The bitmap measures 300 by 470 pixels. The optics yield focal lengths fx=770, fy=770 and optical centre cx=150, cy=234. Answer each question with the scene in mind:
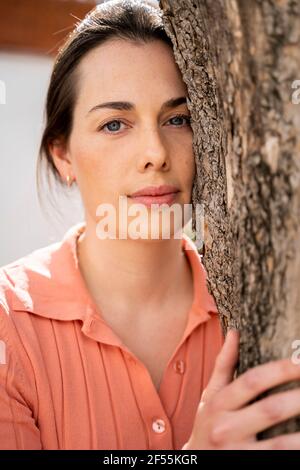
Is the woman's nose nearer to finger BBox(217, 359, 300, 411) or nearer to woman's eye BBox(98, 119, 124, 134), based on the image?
woman's eye BBox(98, 119, 124, 134)

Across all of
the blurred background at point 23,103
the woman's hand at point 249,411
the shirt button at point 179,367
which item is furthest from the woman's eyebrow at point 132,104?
the blurred background at point 23,103

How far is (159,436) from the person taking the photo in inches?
63.1

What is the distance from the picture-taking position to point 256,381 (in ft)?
3.64

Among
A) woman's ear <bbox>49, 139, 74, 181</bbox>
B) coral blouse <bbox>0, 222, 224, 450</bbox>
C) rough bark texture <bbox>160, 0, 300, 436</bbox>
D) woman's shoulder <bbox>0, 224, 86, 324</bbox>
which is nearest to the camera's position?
rough bark texture <bbox>160, 0, 300, 436</bbox>

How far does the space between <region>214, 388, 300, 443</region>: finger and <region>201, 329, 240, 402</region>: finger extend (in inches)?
2.7

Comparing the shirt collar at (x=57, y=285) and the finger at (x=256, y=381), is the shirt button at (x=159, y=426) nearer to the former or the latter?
the shirt collar at (x=57, y=285)

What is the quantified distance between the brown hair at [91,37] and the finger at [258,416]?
906 mm

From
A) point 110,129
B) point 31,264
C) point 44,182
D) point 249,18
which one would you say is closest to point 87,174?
point 110,129

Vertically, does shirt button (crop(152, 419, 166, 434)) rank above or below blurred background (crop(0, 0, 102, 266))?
below

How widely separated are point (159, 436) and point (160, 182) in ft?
1.74

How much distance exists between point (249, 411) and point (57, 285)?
75cm

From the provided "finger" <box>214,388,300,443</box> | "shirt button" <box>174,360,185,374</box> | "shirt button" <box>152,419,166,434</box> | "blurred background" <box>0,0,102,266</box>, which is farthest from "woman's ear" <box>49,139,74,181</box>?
"blurred background" <box>0,0,102,266</box>

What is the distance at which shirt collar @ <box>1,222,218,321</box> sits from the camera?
169 cm

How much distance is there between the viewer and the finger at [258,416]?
1091 mm
